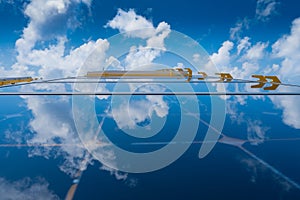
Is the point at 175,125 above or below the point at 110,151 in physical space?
above

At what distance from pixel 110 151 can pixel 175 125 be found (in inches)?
124

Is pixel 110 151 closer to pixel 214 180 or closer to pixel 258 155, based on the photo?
pixel 214 180

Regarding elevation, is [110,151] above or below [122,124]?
below

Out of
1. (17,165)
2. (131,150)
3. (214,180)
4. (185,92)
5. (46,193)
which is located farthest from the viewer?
(185,92)

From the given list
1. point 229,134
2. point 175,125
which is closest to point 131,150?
point 175,125

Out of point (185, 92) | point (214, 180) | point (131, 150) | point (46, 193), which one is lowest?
point (46, 193)

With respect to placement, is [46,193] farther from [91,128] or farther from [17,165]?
[91,128]

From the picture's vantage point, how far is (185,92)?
528 inches

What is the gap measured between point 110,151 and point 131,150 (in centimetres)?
54

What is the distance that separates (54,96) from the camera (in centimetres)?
1378

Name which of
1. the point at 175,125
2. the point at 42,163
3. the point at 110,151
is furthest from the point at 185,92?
the point at 42,163

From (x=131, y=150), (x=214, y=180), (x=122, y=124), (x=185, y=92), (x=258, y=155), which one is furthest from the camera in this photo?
(x=185, y=92)

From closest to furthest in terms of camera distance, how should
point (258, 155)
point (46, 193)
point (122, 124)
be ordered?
point (46, 193)
point (258, 155)
point (122, 124)

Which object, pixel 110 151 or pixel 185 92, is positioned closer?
pixel 110 151
